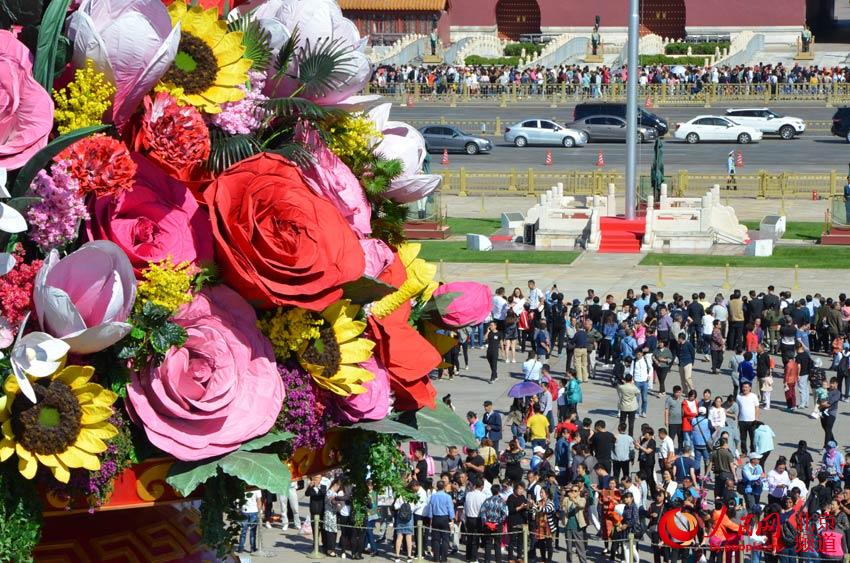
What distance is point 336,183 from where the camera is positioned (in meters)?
4.37

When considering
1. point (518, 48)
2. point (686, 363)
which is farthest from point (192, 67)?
point (518, 48)

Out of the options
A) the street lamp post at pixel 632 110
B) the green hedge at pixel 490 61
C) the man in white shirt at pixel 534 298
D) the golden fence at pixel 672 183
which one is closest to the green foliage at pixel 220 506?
the man in white shirt at pixel 534 298

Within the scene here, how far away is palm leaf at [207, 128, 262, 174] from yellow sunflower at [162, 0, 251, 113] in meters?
0.10

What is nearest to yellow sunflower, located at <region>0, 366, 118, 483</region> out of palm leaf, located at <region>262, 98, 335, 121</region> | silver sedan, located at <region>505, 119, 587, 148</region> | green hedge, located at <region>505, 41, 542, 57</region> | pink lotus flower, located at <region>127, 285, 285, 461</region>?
pink lotus flower, located at <region>127, 285, 285, 461</region>

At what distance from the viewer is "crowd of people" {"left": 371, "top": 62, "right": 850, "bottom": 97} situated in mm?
70125

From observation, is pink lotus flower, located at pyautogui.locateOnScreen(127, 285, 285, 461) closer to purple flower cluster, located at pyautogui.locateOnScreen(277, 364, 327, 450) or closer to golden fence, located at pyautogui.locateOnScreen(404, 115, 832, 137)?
purple flower cluster, located at pyautogui.locateOnScreen(277, 364, 327, 450)

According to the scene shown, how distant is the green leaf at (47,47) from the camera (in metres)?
3.81

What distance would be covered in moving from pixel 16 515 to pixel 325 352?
0.94 meters

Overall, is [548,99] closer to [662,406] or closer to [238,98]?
[662,406]

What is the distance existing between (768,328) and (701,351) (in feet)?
4.50

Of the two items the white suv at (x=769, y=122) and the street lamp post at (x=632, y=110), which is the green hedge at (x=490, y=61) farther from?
the street lamp post at (x=632, y=110)

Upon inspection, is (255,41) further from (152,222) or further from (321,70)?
(152,222)

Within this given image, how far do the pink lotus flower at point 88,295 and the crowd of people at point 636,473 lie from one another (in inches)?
353

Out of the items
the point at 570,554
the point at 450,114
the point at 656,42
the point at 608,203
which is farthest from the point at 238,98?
the point at 656,42
